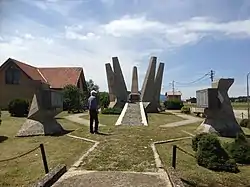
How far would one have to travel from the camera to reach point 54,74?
51312mm

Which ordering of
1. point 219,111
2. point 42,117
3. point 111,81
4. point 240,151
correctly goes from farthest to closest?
point 111,81
point 219,111
point 42,117
point 240,151

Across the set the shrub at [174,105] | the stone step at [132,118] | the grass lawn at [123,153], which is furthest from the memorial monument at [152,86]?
the grass lawn at [123,153]

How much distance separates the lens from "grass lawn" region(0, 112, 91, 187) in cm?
893

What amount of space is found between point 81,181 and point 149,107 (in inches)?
1278

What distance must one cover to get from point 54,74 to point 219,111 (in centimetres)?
3773

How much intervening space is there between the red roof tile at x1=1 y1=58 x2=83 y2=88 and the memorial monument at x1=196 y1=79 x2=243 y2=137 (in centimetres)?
3198

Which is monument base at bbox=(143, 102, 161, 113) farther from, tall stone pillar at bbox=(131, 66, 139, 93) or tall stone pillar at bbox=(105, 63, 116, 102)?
tall stone pillar at bbox=(131, 66, 139, 93)

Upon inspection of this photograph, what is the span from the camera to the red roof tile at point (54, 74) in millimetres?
46969

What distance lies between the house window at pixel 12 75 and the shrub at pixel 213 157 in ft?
124

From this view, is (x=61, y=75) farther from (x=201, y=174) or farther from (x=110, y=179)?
(x=110, y=179)

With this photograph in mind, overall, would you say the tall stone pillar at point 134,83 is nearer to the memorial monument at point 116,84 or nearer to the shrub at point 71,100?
the memorial monument at point 116,84

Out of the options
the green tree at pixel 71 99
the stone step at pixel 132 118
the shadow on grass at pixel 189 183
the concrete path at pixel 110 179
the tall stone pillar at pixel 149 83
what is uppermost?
the tall stone pillar at pixel 149 83

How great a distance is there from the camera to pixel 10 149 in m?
12.9

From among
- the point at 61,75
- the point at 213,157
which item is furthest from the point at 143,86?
the point at 213,157
